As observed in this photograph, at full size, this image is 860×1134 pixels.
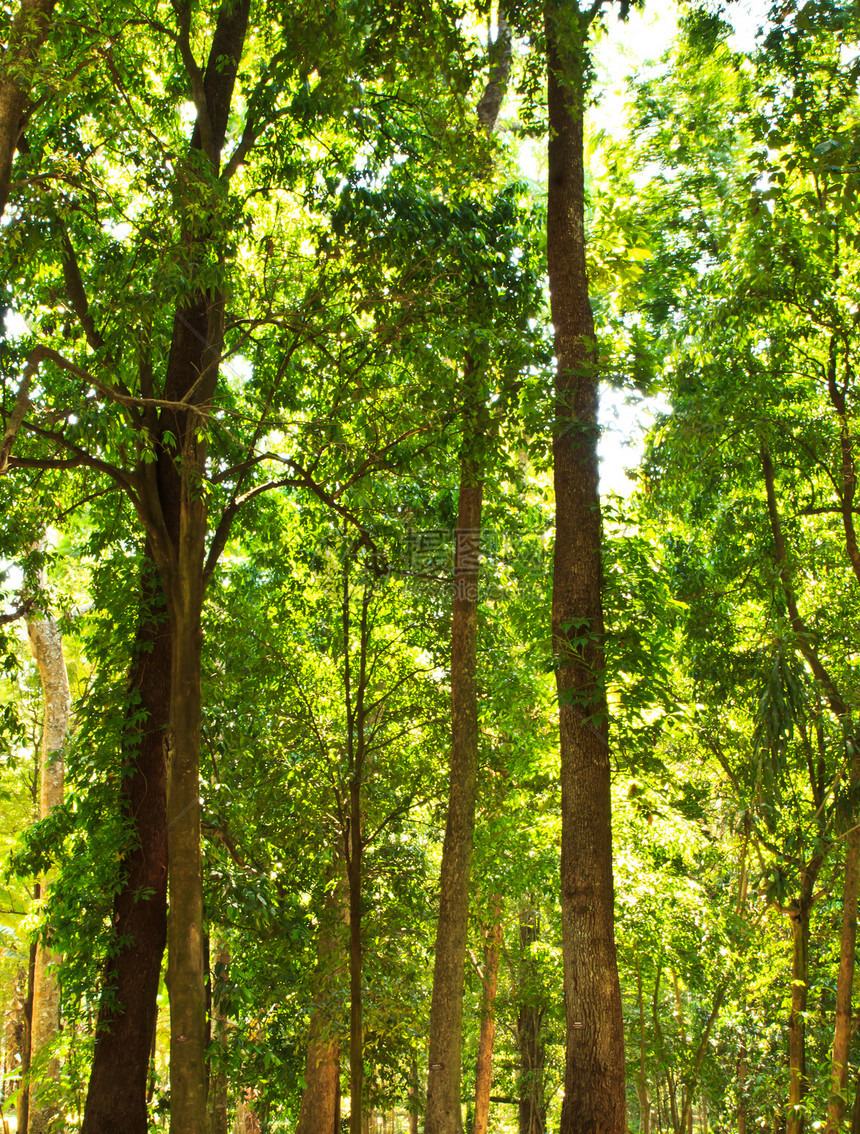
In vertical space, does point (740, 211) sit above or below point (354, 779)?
above

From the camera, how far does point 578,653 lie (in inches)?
197

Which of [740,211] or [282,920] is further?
[282,920]

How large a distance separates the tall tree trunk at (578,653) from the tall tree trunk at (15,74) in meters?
3.02

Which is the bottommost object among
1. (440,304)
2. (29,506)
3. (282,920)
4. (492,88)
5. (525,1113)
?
(525,1113)

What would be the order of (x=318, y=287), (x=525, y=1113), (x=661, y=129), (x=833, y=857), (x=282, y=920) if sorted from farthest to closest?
(x=525, y=1113) → (x=833, y=857) → (x=661, y=129) → (x=282, y=920) → (x=318, y=287)

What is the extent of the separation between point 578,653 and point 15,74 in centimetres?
430

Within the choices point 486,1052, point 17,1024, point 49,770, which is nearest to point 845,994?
point 486,1052

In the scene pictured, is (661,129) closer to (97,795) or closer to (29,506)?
(29,506)

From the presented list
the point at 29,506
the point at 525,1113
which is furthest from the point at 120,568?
the point at 525,1113

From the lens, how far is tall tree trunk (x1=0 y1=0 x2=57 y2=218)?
12.4 feet

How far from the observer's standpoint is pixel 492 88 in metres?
8.76

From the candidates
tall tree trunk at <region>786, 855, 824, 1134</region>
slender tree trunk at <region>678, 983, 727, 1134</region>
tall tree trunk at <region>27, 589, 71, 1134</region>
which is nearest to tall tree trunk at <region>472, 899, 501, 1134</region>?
slender tree trunk at <region>678, 983, 727, 1134</region>

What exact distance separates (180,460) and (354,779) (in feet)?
11.9

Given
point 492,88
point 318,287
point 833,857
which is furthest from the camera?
point 833,857
